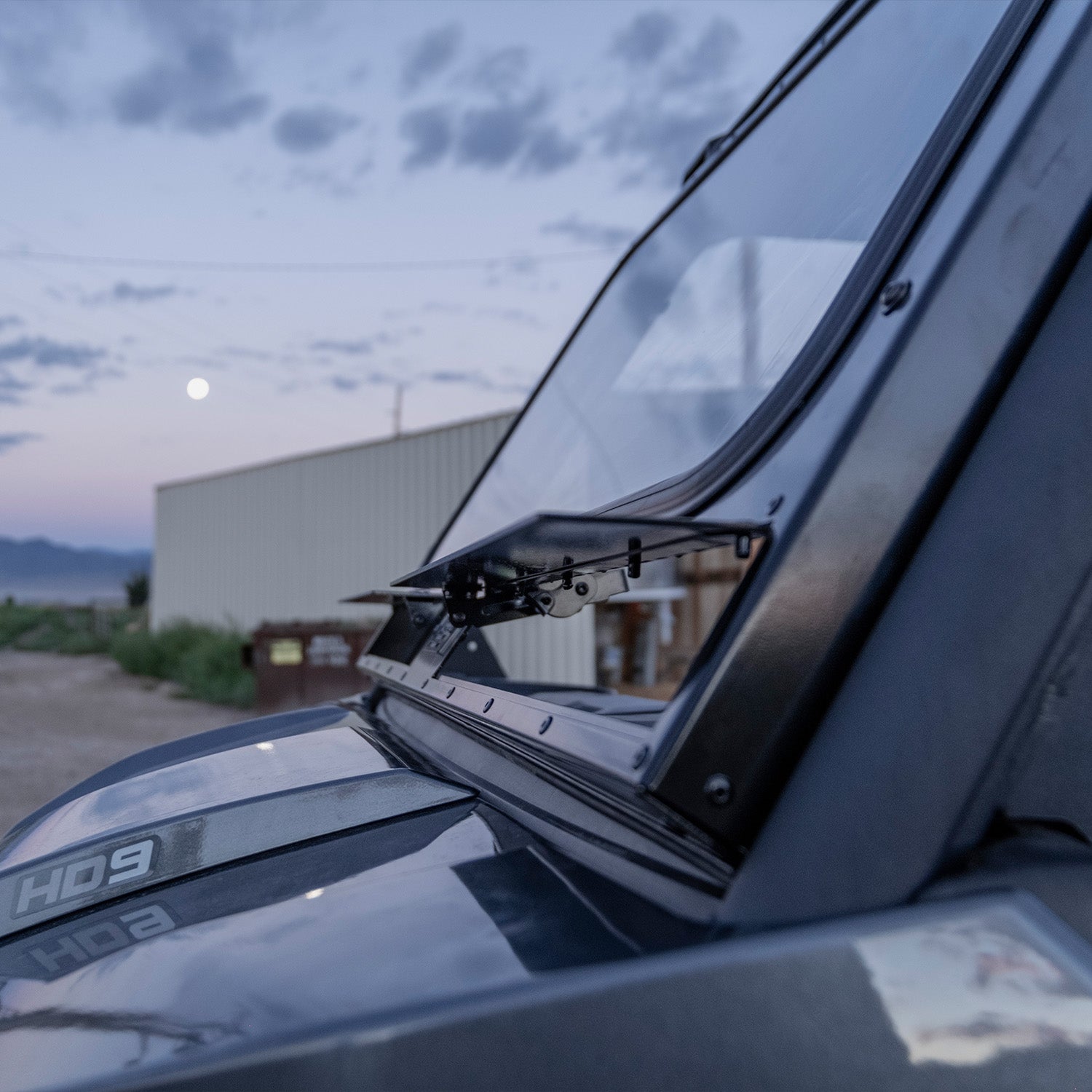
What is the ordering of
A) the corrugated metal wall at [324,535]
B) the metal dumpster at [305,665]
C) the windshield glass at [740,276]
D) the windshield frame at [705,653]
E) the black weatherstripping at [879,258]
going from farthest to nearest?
the corrugated metal wall at [324,535] → the metal dumpster at [305,665] → the windshield glass at [740,276] → the black weatherstripping at [879,258] → the windshield frame at [705,653]

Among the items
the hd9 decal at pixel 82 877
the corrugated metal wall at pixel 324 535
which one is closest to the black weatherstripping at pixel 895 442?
the hd9 decal at pixel 82 877

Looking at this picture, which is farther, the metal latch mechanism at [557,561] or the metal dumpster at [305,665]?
the metal dumpster at [305,665]

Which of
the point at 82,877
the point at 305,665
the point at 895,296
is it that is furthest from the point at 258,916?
the point at 305,665

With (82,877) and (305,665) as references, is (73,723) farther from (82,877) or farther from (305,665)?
(82,877)

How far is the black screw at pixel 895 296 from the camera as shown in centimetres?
84

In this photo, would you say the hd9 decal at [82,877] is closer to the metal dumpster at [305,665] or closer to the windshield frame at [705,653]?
the windshield frame at [705,653]

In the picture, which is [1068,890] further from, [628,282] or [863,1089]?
[628,282]

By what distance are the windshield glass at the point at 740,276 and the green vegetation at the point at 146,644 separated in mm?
11262

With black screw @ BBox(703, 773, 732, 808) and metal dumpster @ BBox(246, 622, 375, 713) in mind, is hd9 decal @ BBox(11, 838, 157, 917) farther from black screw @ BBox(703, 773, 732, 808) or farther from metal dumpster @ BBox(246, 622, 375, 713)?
metal dumpster @ BBox(246, 622, 375, 713)

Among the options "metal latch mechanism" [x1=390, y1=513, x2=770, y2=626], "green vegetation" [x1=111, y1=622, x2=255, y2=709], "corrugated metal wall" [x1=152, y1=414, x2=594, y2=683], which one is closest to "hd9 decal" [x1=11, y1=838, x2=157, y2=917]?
"metal latch mechanism" [x1=390, y1=513, x2=770, y2=626]

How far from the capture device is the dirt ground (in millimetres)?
7590

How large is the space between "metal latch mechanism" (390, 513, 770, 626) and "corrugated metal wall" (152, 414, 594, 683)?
32.2 ft

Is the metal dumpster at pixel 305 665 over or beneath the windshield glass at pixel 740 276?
beneath

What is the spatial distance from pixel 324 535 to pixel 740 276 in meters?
16.2
